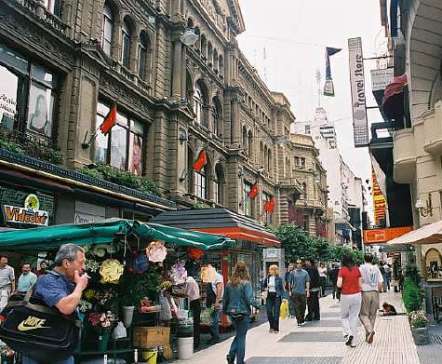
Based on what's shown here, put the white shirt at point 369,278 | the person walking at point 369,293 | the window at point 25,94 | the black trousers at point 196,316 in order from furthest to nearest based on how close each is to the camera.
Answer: the window at point 25,94
the black trousers at point 196,316
the white shirt at point 369,278
the person walking at point 369,293

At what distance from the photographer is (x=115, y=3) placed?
21047mm

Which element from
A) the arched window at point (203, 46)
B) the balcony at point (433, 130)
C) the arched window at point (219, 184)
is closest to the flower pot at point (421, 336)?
the balcony at point (433, 130)

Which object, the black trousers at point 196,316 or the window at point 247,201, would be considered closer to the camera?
the black trousers at point 196,316

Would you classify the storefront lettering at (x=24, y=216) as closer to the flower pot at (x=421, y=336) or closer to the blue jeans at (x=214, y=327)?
the blue jeans at (x=214, y=327)

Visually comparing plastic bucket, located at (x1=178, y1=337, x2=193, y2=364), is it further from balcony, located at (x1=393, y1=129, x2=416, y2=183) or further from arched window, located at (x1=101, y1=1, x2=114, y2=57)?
arched window, located at (x1=101, y1=1, x2=114, y2=57)

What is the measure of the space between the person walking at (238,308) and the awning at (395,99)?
1515 cm

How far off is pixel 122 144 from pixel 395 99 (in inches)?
510

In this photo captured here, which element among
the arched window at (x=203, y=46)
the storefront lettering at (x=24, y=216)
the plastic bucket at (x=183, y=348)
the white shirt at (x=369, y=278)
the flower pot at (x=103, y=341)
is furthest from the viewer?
the arched window at (x=203, y=46)

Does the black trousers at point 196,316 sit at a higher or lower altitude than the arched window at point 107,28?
lower

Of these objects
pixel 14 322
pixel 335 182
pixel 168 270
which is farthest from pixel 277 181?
pixel 335 182

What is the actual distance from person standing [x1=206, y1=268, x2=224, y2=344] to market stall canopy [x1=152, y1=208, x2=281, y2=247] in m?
2.37

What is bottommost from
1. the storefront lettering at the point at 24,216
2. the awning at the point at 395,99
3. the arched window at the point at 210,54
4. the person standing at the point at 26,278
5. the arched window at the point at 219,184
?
the person standing at the point at 26,278

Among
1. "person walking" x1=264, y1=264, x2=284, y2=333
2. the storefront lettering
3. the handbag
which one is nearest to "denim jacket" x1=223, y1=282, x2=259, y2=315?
the handbag

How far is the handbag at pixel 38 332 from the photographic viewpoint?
4.08 m
